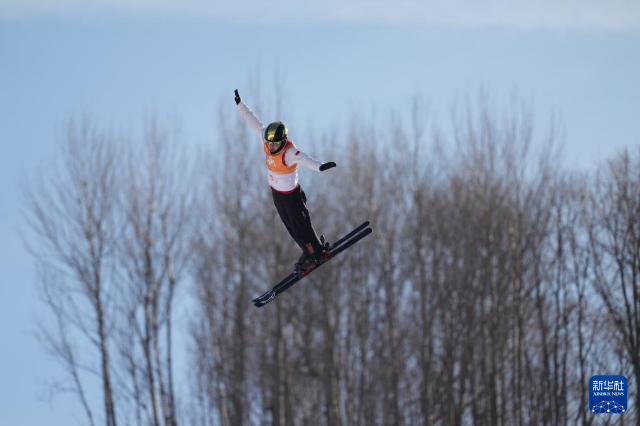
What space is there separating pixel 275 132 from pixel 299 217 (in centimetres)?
109

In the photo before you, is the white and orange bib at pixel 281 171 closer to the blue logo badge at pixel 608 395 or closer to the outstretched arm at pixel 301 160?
the outstretched arm at pixel 301 160

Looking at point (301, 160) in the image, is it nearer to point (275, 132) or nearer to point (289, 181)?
point (275, 132)

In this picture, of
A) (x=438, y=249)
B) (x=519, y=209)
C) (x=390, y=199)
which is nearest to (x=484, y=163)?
(x=519, y=209)

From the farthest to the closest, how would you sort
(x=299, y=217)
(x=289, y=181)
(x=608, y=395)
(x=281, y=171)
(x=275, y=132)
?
(x=608, y=395), (x=299, y=217), (x=289, y=181), (x=281, y=171), (x=275, y=132)

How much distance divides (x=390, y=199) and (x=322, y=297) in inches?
160

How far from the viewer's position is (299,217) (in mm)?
8977

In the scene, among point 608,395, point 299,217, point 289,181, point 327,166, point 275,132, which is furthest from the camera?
point 608,395

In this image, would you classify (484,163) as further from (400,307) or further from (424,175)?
(400,307)

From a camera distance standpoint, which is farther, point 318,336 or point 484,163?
point 318,336

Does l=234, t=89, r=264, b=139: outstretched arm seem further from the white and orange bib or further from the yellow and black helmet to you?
the yellow and black helmet

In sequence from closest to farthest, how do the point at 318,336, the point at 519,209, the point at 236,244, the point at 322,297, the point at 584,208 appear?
1. the point at 584,208
2. the point at 519,209
3. the point at 236,244
4. the point at 322,297
5. the point at 318,336

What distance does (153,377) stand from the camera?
2231 centimetres

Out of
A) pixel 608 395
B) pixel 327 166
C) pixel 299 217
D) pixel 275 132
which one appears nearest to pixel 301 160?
pixel 275 132

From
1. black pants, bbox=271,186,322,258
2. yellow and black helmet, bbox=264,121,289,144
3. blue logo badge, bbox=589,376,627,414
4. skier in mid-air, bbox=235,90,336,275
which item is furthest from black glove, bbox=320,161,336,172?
blue logo badge, bbox=589,376,627,414
